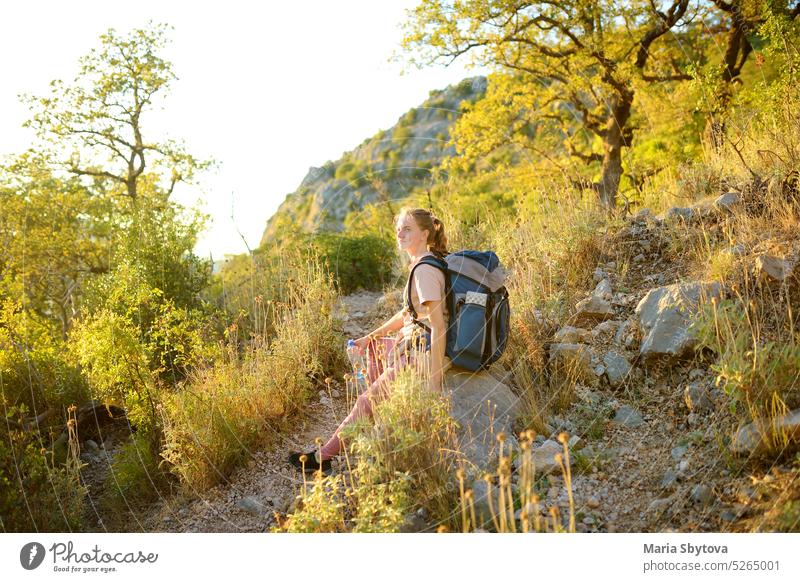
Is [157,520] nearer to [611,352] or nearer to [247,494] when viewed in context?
[247,494]

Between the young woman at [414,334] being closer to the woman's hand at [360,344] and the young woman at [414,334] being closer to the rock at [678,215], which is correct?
the woman's hand at [360,344]

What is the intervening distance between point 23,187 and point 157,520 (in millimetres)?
5287

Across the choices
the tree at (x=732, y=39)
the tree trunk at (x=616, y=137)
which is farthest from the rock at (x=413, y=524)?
the tree trunk at (x=616, y=137)

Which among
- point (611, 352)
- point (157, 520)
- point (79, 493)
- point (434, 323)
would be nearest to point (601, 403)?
point (611, 352)

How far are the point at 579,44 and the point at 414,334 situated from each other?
247 inches

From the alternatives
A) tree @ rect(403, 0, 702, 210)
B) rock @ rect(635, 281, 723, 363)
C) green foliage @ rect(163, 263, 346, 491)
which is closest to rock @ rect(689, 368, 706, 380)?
rock @ rect(635, 281, 723, 363)

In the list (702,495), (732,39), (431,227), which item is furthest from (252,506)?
(732,39)

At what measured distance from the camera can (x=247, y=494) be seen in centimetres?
360

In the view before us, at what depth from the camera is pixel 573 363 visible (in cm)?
379

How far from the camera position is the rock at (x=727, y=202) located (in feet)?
14.6

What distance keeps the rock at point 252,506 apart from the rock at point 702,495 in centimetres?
206

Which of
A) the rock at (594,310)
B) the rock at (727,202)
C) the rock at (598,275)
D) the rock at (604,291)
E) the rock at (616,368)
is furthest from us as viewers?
the rock at (598,275)

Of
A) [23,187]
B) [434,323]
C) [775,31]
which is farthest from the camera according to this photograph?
[23,187]
